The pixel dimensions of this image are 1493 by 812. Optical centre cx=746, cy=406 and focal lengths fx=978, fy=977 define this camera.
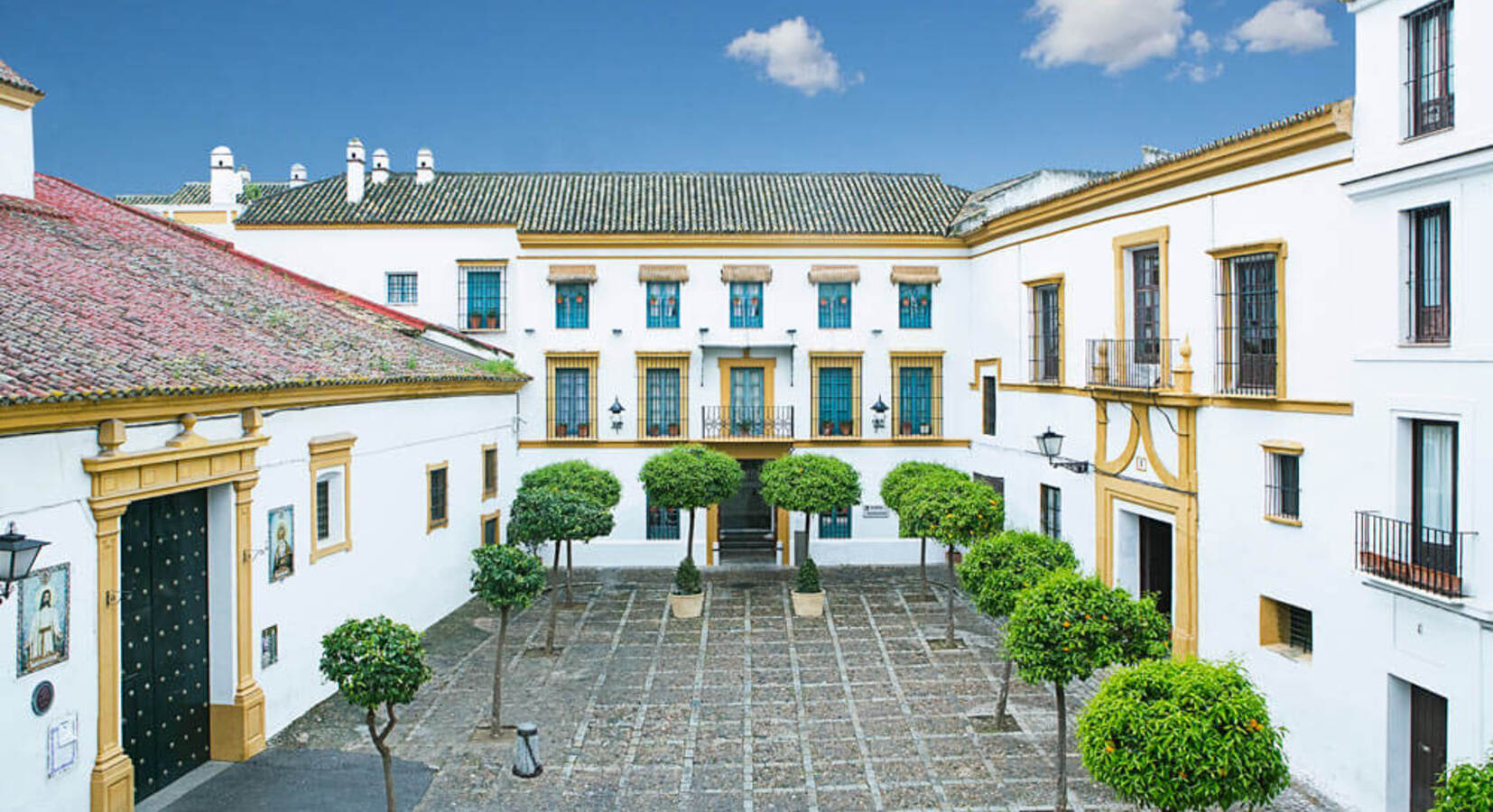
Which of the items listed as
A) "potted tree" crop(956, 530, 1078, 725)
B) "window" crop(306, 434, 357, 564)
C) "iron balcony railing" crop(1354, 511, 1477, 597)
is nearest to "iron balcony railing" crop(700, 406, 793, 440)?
"potted tree" crop(956, 530, 1078, 725)

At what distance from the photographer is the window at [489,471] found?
21703 mm

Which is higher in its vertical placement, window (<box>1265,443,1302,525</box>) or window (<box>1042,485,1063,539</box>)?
window (<box>1265,443,1302,525</box>)

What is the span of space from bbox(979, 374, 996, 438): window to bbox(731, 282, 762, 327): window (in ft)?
18.2

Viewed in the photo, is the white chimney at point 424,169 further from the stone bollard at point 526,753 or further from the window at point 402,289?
the stone bollard at point 526,753

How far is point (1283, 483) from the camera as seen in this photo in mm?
12422

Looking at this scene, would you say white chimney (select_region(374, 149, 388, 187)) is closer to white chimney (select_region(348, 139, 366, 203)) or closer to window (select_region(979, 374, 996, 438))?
white chimney (select_region(348, 139, 366, 203))

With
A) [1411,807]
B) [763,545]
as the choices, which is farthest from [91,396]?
[763,545]

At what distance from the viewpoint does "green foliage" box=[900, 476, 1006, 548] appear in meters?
17.0

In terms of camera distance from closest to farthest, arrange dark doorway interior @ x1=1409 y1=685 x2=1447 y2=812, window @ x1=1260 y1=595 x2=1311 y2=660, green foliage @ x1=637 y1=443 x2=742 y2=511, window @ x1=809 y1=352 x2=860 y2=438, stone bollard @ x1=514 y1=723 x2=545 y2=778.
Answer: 1. dark doorway interior @ x1=1409 y1=685 x2=1447 y2=812
2. stone bollard @ x1=514 y1=723 x2=545 y2=778
3. window @ x1=1260 y1=595 x2=1311 y2=660
4. green foliage @ x1=637 y1=443 x2=742 y2=511
5. window @ x1=809 y1=352 x2=860 y2=438

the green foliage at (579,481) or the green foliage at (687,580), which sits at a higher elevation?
the green foliage at (579,481)

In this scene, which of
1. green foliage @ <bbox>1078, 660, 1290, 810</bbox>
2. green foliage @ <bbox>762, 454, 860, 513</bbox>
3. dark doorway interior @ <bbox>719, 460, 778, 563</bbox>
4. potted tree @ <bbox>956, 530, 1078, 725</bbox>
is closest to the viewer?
green foliage @ <bbox>1078, 660, 1290, 810</bbox>

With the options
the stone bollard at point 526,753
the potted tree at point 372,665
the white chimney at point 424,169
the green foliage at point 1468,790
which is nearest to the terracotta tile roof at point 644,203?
the white chimney at point 424,169

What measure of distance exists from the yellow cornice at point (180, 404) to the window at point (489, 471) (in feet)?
14.4

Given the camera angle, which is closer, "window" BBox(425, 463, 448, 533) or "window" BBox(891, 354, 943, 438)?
"window" BBox(425, 463, 448, 533)
